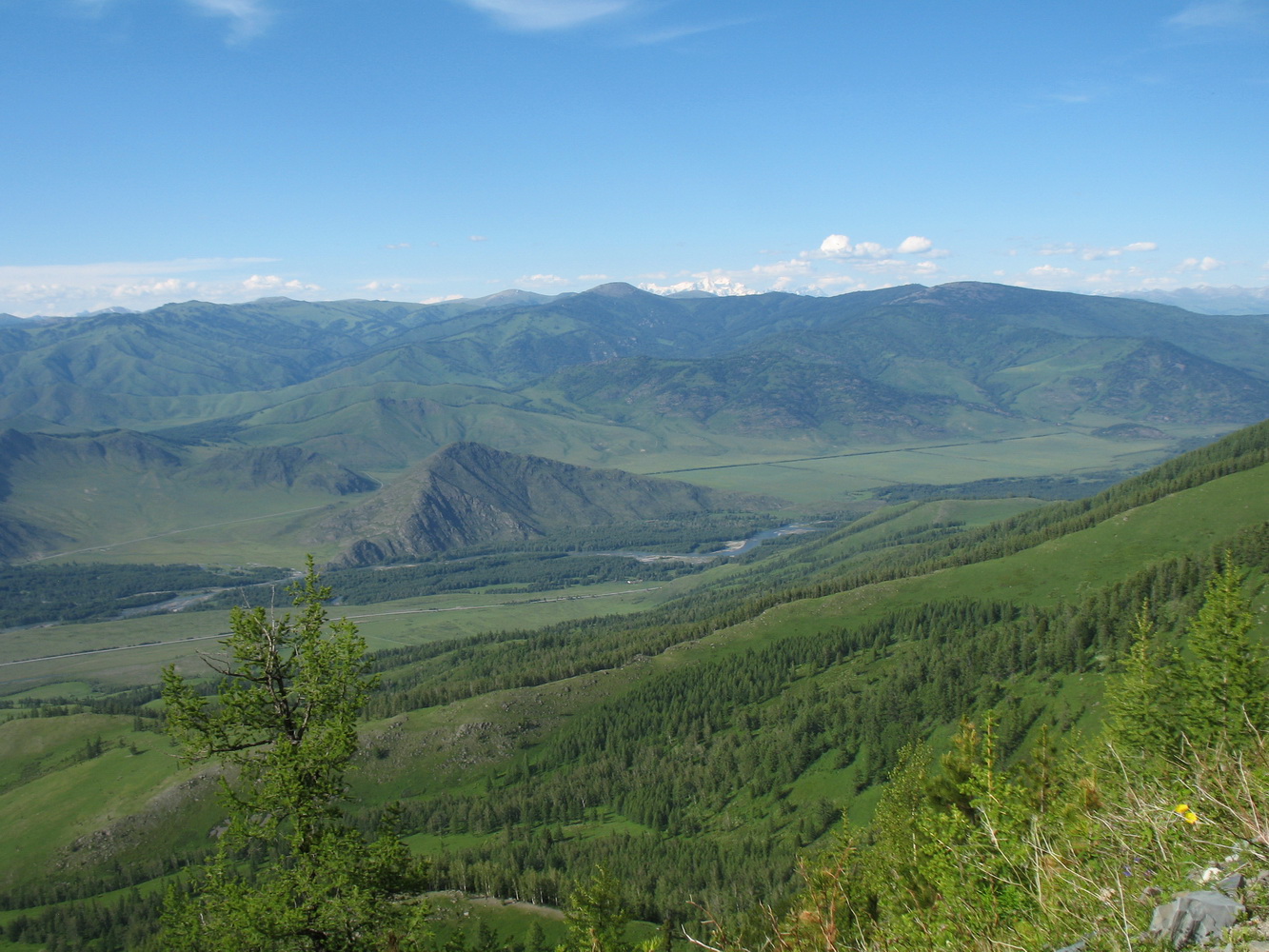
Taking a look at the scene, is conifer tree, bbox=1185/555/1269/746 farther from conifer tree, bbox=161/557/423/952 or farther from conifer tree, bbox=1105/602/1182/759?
conifer tree, bbox=161/557/423/952

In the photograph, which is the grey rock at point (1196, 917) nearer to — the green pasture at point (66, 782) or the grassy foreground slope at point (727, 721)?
the grassy foreground slope at point (727, 721)

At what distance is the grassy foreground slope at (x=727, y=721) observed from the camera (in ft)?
321

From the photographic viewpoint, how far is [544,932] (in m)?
73.6

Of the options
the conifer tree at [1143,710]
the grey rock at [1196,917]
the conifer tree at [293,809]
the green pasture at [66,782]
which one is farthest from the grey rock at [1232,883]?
the green pasture at [66,782]

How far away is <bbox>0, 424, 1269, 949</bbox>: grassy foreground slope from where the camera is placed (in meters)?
97.8

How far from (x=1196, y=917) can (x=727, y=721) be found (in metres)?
119

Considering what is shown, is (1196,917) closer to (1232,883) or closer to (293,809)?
(1232,883)

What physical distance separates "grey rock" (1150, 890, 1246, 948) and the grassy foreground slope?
63.8 meters

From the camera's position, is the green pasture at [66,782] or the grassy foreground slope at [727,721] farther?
the green pasture at [66,782]

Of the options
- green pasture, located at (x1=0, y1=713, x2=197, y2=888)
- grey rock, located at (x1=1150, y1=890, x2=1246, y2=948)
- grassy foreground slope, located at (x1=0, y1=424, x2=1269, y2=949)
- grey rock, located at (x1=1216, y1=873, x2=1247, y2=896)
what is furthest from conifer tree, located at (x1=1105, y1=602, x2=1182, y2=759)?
green pasture, located at (x1=0, y1=713, x2=197, y2=888)

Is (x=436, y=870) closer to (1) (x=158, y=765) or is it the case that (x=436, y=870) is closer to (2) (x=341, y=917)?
(1) (x=158, y=765)

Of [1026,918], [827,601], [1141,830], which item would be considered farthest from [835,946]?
[827,601]

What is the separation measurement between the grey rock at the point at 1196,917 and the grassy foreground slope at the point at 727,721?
63.8m

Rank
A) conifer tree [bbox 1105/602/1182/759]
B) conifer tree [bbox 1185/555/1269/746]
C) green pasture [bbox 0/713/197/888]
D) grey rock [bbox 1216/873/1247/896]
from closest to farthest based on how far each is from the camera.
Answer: grey rock [bbox 1216/873/1247/896] < conifer tree [bbox 1185/555/1269/746] < conifer tree [bbox 1105/602/1182/759] < green pasture [bbox 0/713/197/888]
